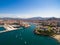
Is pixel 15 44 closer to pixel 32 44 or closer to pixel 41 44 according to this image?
pixel 32 44

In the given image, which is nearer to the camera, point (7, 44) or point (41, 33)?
point (7, 44)

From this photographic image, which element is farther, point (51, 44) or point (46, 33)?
point (46, 33)

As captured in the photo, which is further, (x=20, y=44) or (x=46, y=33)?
(x=46, y=33)

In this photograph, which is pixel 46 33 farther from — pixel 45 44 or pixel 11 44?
pixel 11 44

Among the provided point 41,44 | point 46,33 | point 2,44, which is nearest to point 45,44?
point 41,44

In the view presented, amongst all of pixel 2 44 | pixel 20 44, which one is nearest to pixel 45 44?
pixel 20 44

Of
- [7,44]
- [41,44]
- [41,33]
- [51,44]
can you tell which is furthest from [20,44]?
[41,33]

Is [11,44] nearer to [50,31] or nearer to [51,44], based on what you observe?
[51,44]
